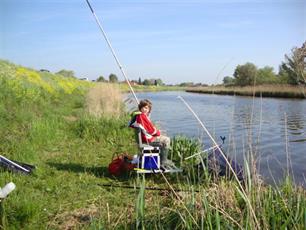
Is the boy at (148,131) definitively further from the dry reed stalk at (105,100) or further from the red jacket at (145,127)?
the dry reed stalk at (105,100)

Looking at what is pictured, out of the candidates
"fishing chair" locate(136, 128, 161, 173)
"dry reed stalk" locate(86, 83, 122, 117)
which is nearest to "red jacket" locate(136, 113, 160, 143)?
"fishing chair" locate(136, 128, 161, 173)

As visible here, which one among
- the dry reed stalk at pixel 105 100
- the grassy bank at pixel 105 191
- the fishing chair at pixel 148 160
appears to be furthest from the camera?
the dry reed stalk at pixel 105 100

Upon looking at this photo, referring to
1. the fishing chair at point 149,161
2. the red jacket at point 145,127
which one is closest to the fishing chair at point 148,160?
the fishing chair at point 149,161

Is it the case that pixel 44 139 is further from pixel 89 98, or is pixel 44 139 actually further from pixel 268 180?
pixel 89 98

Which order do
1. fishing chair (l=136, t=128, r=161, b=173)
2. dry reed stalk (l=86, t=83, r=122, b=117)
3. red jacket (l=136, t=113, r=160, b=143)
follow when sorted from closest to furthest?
fishing chair (l=136, t=128, r=161, b=173)
red jacket (l=136, t=113, r=160, b=143)
dry reed stalk (l=86, t=83, r=122, b=117)

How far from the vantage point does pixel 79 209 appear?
174 inches

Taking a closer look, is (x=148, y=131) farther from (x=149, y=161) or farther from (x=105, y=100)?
(x=105, y=100)

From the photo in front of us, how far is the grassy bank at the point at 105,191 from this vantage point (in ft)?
10.1

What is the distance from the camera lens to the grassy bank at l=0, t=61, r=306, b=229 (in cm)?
309

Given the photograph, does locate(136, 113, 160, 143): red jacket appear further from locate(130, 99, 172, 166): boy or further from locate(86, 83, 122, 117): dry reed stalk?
locate(86, 83, 122, 117): dry reed stalk

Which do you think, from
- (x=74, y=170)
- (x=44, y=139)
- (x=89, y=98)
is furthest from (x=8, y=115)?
(x=89, y=98)

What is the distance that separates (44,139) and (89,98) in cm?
837

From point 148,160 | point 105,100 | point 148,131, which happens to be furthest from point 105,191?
point 105,100

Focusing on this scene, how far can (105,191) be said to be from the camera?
515 cm
